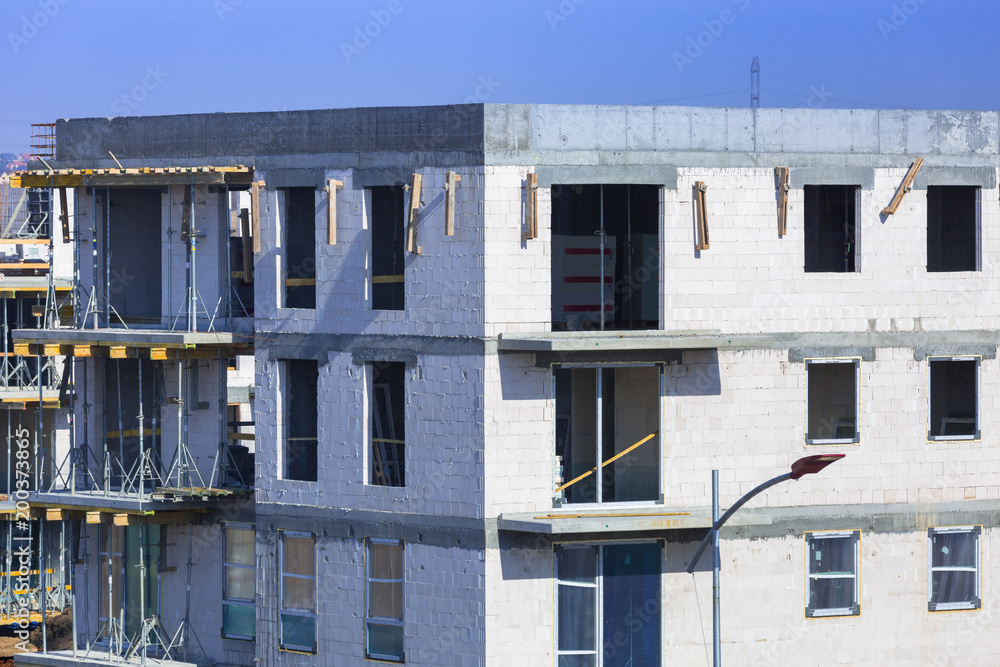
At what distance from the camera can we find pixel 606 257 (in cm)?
2781

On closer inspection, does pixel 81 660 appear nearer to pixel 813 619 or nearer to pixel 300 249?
pixel 300 249

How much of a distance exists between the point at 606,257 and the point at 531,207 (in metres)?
3.30

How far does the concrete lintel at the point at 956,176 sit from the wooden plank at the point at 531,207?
749 cm

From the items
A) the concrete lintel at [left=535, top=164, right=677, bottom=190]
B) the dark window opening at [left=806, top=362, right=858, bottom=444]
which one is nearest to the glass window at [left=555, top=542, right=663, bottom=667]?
the dark window opening at [left=806, top=362, right=858, bottom=444]

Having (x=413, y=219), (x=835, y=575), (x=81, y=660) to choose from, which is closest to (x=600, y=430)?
(x=413, y=219)

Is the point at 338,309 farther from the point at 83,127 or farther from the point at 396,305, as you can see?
the point at 83,127

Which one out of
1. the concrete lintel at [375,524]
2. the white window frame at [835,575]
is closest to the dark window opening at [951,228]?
the white window frame at [835,575]

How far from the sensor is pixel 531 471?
25.3 metres

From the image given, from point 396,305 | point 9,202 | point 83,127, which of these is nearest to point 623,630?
point 396,305

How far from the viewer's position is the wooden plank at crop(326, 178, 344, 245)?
2617cm

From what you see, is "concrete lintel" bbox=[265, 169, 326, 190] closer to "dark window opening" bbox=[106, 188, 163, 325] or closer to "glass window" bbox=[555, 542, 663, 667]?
"dark window opening" bbox=[106, 188, 163, 325]

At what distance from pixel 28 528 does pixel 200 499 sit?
1918cm

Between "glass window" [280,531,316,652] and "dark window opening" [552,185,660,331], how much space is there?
254 inches

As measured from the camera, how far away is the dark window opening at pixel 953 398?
27719 mm
